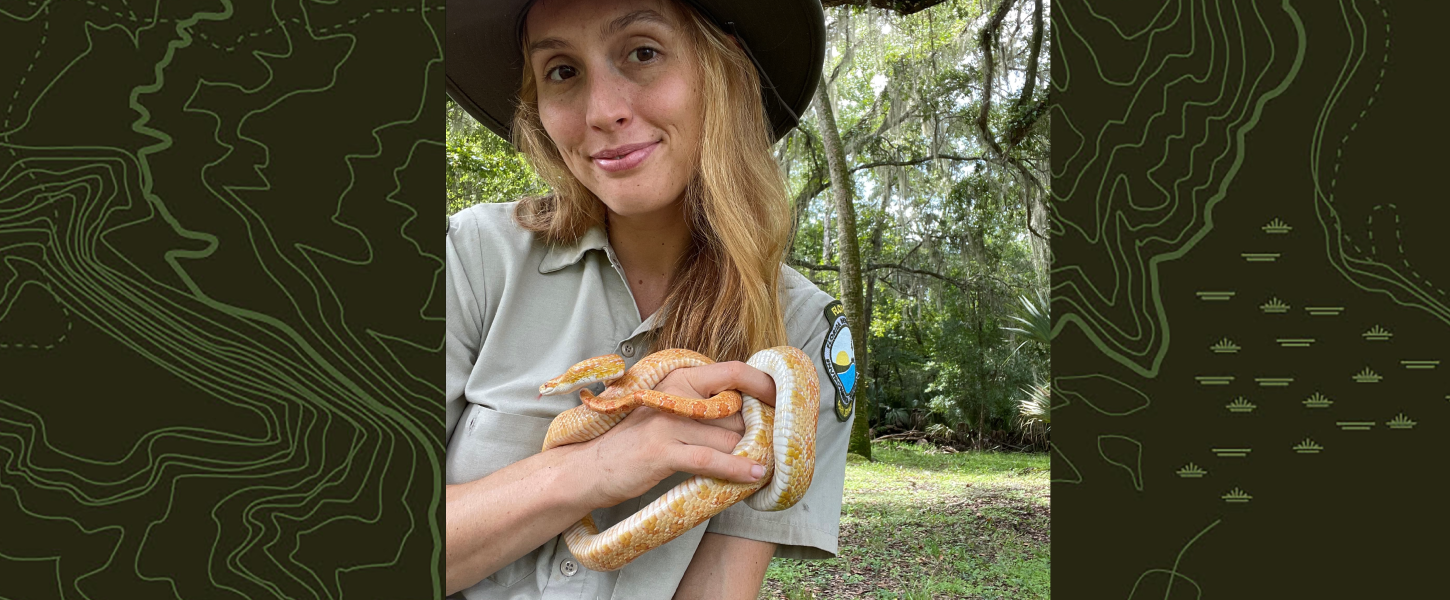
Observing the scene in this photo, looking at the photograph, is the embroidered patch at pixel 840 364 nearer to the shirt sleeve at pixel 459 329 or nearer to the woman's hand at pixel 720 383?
Answer: the woman's hand at pixel 720 383

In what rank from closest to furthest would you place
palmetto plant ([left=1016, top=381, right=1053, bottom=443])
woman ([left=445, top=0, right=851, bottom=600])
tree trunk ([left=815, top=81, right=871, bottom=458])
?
woman ([left=445, top=0, right=851, bottom=600]) → tree trunk ([left=815, top=81, right=871, bottom=458]) → palmetto plant ([left=1016, top=381, right=1053, bottom=443])

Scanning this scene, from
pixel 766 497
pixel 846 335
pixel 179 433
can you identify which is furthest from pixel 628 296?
pixel 179 433

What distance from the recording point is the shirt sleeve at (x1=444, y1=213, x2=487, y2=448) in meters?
1.52

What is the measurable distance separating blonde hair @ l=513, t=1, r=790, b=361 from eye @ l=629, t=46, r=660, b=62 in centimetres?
10

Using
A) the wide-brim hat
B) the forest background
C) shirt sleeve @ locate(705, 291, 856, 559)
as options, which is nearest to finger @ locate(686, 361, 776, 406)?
shirt sleeve @ locate(705, 291, 856, 559)

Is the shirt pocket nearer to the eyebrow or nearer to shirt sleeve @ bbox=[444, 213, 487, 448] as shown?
shirt sleeve @ bbox=[444, 213, 487, 448]

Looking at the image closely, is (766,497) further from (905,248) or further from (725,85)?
(905,248)

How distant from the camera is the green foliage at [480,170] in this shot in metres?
7.52

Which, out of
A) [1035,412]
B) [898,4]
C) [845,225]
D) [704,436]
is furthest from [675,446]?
[1035,412]

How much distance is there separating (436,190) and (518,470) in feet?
2.10

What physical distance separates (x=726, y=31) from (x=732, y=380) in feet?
2.49
